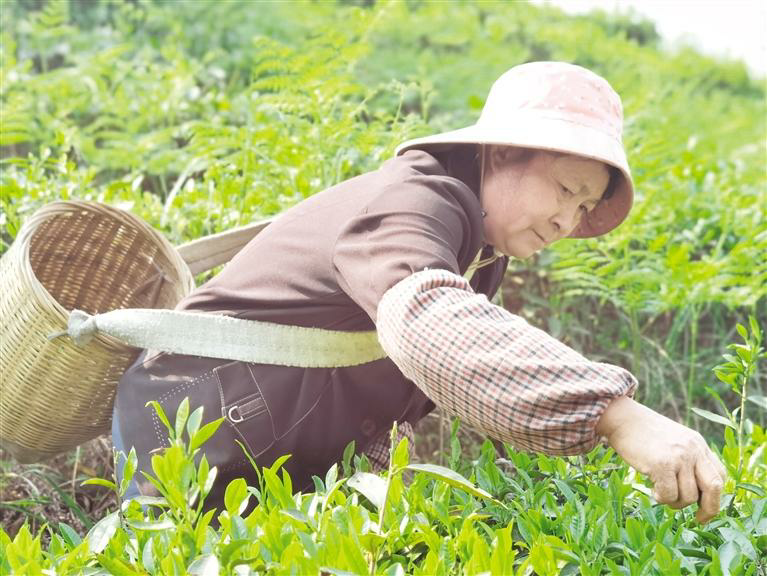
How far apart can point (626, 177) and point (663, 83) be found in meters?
8.40

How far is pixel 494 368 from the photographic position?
169 centimetres

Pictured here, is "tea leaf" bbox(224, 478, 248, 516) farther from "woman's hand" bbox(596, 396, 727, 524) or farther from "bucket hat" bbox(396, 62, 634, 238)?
"bucket hat" bbox(396, 62, 634, 238)

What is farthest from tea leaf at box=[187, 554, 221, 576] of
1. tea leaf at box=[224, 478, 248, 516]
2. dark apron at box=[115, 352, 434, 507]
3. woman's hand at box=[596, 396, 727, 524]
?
dark apron at box=[115, 352, 434, 507]

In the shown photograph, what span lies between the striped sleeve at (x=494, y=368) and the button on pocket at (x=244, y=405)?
62 centimetres

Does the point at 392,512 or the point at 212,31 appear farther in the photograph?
the point at 212,31

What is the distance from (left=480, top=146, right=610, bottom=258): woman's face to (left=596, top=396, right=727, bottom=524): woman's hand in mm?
778

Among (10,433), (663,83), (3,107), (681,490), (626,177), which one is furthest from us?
(663,83)

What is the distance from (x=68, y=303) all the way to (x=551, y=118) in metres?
1.68

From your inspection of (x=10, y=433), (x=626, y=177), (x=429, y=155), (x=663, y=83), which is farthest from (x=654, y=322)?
(x=663, y=83)

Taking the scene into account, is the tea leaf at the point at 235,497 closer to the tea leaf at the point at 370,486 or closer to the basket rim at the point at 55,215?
the tea leaf at the point at 370,486

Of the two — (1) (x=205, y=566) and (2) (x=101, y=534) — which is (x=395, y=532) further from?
(2) (x=101, y=534)

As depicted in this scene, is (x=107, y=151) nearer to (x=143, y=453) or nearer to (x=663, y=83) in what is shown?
(x=143, y=453)

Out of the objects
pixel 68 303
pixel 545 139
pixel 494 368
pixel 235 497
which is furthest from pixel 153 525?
pixel 68 303

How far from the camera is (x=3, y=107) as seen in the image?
445 cm
